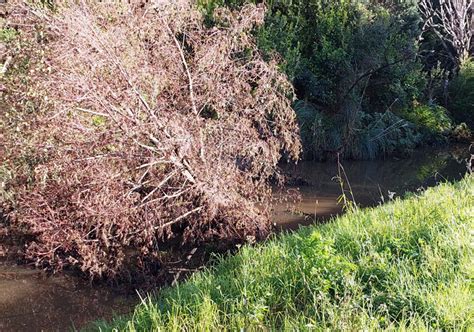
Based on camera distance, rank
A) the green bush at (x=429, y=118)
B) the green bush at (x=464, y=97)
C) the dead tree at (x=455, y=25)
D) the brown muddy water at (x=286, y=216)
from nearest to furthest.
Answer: the brown muddy water at (x=286, y=216)
the green bush at (x=429, y=118)
the green bush at (x=464, y=97)
the dead tree at (x=455, y=25)

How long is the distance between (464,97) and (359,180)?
10551mm

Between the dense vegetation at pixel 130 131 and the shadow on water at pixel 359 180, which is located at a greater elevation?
the dense vegetation at pixel 130 131

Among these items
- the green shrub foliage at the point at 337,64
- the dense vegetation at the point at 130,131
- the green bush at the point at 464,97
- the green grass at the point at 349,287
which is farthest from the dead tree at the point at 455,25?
the green grass at the point at 349,287

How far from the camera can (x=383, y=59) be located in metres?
17.4

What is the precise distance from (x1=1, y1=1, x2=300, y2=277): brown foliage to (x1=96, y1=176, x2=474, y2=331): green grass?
241cm

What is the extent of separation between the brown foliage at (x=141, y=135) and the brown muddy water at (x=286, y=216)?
1.40 ft

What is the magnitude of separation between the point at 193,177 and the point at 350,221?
2809 mm

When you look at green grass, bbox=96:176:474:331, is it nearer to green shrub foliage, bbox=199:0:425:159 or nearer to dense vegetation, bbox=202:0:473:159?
dense vegetation, bbox=202:0:473:159

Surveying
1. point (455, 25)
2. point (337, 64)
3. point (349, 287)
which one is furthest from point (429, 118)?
point (349, 287)

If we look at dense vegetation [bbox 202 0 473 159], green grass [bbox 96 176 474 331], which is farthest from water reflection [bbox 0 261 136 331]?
dense vegetation [bbox 202 0 473 159]

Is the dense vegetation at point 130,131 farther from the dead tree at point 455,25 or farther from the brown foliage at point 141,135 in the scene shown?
the dead tree at point 455,25

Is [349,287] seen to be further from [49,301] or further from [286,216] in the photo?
[286,216]

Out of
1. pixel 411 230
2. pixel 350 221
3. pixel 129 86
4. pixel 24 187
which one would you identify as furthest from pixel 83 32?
pixel 411 230

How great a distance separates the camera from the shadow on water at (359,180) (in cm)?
1026
